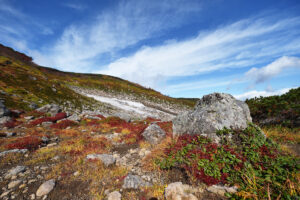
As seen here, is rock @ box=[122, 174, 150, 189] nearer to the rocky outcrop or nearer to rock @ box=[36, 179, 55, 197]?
rock @ box=[36, 179, 55, 197]

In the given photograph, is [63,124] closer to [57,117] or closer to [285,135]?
[57,117]

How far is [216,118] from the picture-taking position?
6.21 m

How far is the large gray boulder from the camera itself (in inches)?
237

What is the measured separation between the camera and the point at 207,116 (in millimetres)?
6395

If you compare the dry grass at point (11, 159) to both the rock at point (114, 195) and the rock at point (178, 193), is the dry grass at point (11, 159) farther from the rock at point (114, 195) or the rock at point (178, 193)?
the rock at point (178, 193)

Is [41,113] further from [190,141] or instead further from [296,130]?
[296,130]

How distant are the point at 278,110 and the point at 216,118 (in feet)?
21.2

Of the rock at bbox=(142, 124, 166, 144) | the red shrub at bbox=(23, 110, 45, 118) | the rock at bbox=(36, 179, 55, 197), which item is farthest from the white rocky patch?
the rock at bbox=(36, 179, 55, 197)

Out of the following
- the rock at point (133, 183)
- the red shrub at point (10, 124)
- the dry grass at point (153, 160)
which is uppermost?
the dry grass at point (153, 160)

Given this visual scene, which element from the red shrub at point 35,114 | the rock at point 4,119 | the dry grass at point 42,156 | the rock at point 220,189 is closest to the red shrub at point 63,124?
the rock at point 4,119

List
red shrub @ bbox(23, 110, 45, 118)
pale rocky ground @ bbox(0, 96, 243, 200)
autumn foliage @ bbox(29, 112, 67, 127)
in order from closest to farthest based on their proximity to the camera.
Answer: pale rocky ground @ bbox(0, 96, 243, 200)
autumn foliage @ bbox(29, 112, 67, 127)
red shrub @ bbox(23, 110, 45, 118)

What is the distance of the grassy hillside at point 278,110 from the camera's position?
827 cm

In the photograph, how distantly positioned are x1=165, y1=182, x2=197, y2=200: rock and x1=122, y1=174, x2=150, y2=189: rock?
0.89 metres

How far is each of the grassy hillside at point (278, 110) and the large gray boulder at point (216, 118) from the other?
4256 millimetres
